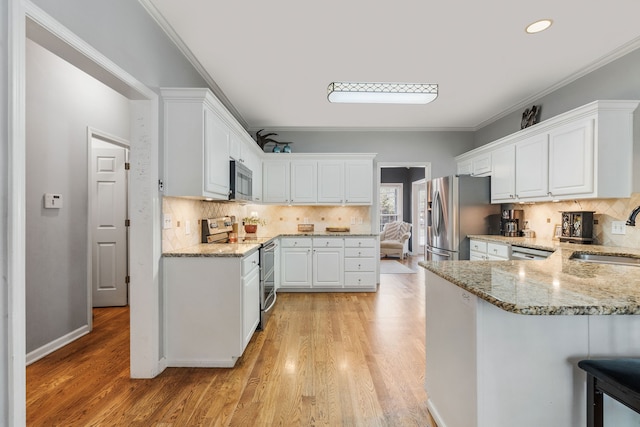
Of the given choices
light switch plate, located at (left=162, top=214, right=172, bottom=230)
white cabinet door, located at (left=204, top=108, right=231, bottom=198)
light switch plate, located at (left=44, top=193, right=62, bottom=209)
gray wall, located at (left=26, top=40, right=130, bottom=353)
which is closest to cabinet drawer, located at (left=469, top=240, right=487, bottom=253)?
white cabinet door, located at (left=204, top=108, right=231, bottom=198)

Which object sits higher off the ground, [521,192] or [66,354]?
[521,192]

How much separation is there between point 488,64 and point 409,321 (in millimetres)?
2825

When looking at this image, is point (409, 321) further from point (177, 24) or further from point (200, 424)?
point (177, 24)

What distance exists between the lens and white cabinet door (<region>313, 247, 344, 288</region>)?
4.69 metres

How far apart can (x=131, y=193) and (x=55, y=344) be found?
170 cm

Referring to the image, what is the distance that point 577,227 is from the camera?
3201 millimetres

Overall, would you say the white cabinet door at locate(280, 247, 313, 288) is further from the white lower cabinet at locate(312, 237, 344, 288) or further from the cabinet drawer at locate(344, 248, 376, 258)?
the cabinet drawer at locate(344, 248, 376, 258)

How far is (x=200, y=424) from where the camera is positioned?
1772 mm

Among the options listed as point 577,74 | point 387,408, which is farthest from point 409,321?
point 577,74

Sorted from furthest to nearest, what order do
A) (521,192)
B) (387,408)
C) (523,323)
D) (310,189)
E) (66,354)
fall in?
1. (310,189)
2. (521,192)
3. (66,354)
4. (387,408)
5. (523,323)

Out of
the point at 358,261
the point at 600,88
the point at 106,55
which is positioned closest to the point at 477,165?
the point at 600,88

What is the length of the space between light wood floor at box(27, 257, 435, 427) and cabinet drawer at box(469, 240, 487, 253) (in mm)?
1404

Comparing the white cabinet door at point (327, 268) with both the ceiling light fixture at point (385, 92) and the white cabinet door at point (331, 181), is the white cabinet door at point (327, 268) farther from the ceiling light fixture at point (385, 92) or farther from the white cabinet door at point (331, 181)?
the ceiling light fixture at point (385, 92)

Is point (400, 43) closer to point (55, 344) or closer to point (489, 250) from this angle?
point (489, 250)
